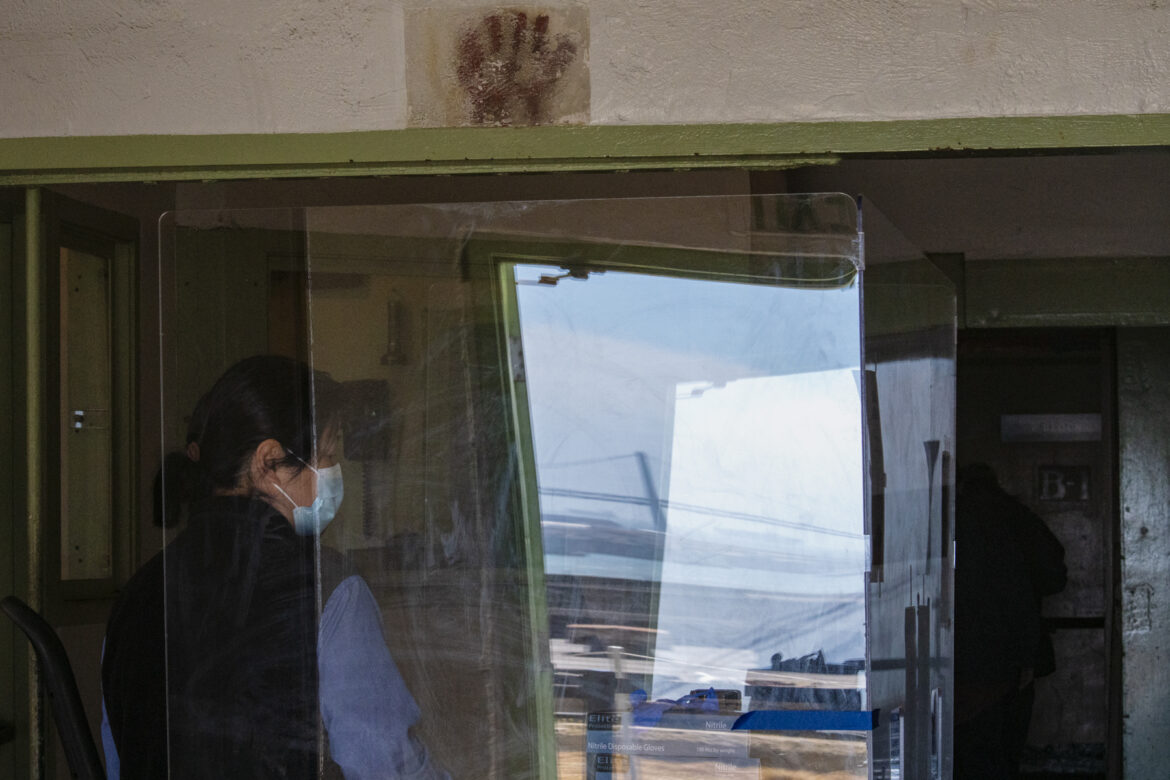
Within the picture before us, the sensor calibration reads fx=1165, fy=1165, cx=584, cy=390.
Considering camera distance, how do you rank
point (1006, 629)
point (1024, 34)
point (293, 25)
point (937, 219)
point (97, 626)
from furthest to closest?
1. point (1006, 629)
2. point (937, 219)
3. point (97, 626)
4. point (293, 25)
5. point (1024, 34)

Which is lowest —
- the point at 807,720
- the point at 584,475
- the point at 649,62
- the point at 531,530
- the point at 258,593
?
the point at 807,720

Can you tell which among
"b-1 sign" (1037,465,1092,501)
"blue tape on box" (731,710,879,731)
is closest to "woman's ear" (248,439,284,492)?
"blue tape on box" (731,710,879,731)

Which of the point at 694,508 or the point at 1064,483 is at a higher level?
the point at 694,508

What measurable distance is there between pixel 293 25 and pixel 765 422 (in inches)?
45.5

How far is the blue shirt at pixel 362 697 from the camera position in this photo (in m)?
2.20

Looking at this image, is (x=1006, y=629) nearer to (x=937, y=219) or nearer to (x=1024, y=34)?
(x=937, y=219)

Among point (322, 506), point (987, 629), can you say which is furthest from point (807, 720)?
point (987, 629)

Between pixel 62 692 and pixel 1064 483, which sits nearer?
pixel 62 692

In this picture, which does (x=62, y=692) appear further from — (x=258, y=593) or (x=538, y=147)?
(x=538, y=147)

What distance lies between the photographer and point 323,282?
7.50 feet

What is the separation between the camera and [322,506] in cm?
227

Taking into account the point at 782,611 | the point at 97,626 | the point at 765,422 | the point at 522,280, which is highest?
the point at 522,280

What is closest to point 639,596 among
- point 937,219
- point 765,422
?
point 765,422

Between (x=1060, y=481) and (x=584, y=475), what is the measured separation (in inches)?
235
